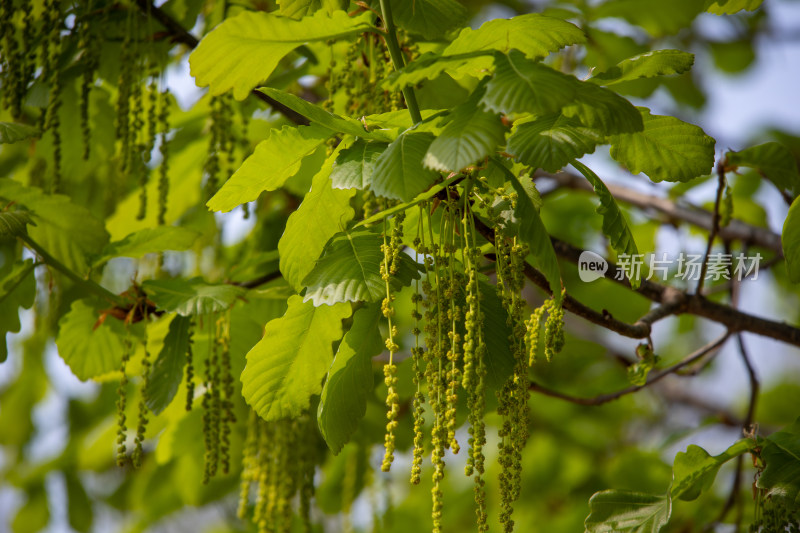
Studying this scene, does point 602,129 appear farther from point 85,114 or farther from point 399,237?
point 85,114

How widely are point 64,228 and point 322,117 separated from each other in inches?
38.9

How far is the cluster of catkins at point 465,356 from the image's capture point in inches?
42.4

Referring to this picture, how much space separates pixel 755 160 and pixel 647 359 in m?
0.68

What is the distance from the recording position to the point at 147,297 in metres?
1.73

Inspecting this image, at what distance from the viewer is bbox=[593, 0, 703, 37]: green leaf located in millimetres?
2760

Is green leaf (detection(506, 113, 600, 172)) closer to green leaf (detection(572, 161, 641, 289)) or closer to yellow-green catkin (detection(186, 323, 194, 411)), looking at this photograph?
green leaf (detection(572, 161, 641, 289))

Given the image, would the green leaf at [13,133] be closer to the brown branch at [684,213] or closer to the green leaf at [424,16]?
the green leaf at [424,16]

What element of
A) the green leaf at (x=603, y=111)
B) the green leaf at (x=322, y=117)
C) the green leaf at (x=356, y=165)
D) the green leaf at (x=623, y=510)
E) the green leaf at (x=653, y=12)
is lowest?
the green leaf at (x=623, y=510)

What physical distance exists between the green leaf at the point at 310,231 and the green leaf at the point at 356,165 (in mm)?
151

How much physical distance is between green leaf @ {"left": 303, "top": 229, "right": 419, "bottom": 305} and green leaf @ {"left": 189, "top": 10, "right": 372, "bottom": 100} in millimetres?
318

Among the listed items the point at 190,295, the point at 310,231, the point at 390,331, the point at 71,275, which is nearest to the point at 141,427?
the point at 190,295

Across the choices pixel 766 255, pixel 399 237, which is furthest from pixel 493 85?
pixel 766 255

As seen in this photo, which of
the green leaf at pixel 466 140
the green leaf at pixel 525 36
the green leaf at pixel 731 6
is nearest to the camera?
the green leaf at pixel 466 140

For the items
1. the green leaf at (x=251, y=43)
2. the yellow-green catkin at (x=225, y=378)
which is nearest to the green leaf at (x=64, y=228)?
the yellow-green catkin at (x=225, y=378)
